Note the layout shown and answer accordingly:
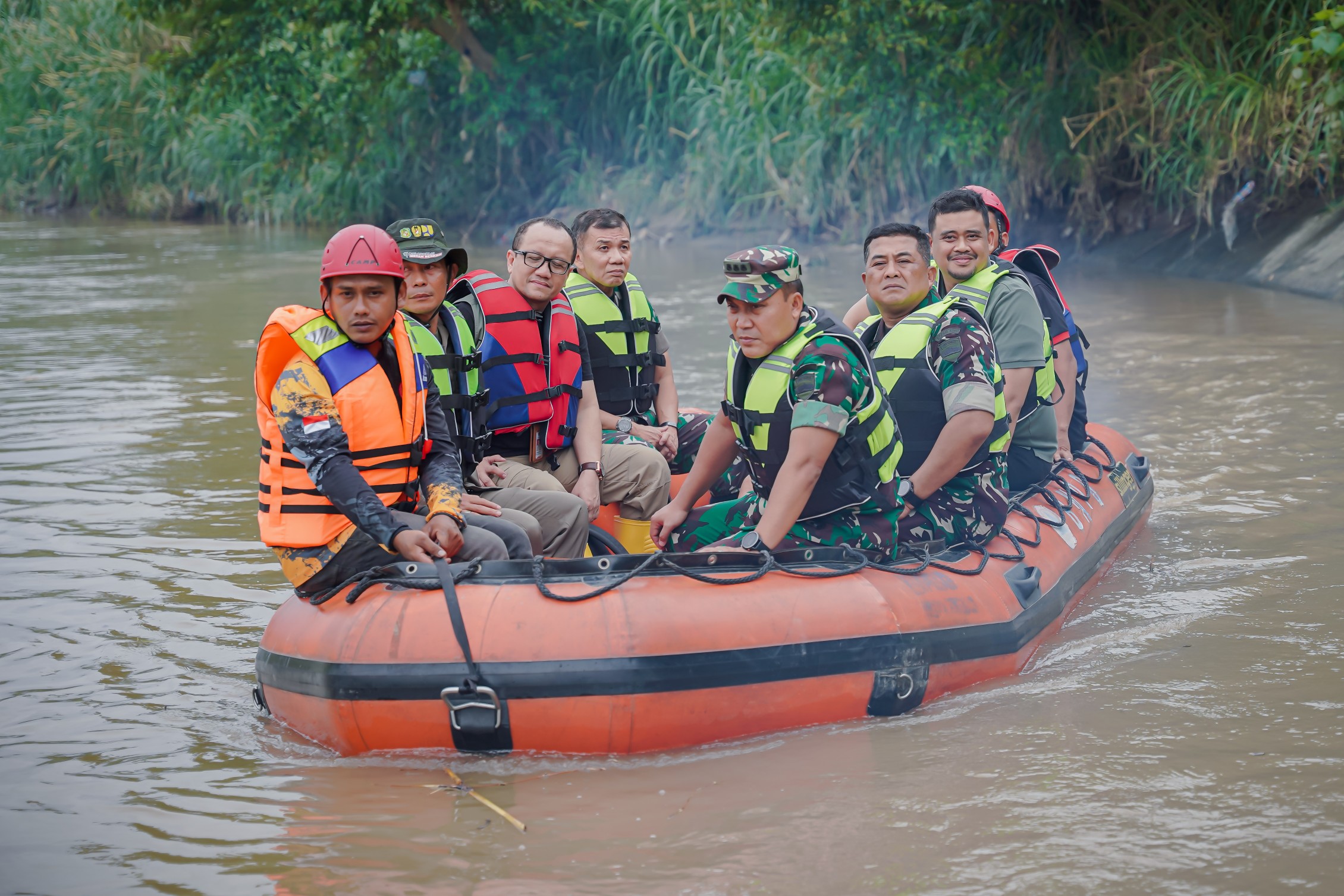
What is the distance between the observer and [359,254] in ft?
11.2

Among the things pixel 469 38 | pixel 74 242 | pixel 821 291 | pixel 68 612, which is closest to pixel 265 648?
pixel 68 612

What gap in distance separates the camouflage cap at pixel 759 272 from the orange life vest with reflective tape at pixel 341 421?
2.92 ft

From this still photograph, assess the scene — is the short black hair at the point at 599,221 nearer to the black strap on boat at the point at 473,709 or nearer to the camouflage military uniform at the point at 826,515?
the camouflage military uniform at the point at 826,515

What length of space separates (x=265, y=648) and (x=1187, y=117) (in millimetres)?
9360

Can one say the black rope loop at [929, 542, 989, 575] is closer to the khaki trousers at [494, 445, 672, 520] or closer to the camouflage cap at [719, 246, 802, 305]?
the camouflage cap at [719, 246, 802, 305]

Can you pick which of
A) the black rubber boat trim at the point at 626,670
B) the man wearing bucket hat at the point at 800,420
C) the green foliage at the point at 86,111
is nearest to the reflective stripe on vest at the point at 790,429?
the man wearing bucket hat at the point at 800,420

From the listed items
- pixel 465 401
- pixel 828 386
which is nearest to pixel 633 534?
pixel 465 401

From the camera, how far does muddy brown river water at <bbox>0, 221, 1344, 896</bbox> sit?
2873 mm

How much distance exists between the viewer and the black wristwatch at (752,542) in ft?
12.2

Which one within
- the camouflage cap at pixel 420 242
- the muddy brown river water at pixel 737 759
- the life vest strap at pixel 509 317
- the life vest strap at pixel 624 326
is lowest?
the muddy brown river water at pixel 737 759

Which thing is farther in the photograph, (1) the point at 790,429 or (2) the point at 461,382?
(2) the point at 461,382

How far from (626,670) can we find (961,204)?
6.81ft

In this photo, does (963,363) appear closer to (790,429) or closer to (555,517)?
(790,429)

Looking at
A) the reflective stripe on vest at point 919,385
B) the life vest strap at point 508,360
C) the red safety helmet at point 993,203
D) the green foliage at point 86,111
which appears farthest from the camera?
the green foliage at point 86,111
